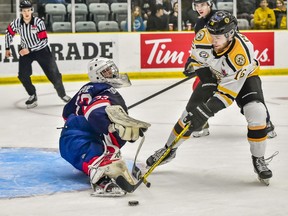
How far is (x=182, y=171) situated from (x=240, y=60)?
39.0 inches

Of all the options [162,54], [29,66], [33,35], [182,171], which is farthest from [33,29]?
[182,171]

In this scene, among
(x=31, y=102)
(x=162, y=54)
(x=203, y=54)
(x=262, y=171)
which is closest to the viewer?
(x=262, y=171)

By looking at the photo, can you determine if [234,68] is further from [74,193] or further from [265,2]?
[265,2]

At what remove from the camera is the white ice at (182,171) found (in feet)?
14.9

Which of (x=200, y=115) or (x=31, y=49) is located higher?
(x=200, y=115)

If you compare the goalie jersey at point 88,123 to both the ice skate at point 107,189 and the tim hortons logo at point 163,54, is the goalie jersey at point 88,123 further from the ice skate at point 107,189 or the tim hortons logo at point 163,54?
the tim hortons logo at point 163,54

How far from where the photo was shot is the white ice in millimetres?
4547

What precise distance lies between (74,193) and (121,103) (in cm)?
61

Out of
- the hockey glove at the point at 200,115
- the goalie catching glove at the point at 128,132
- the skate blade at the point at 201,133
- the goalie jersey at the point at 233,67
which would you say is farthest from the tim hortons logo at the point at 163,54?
the goalie catching glove at the point at 128,132

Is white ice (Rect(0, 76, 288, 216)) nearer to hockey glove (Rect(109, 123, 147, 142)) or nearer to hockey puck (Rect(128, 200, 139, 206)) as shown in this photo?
hockey puck (Rect(128, 200, 139, 206))

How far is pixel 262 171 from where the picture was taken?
5.14m

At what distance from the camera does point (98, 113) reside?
4.96 meters

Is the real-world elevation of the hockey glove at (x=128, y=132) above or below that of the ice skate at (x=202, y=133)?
above

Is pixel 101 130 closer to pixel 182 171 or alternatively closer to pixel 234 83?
pixel 234 83
